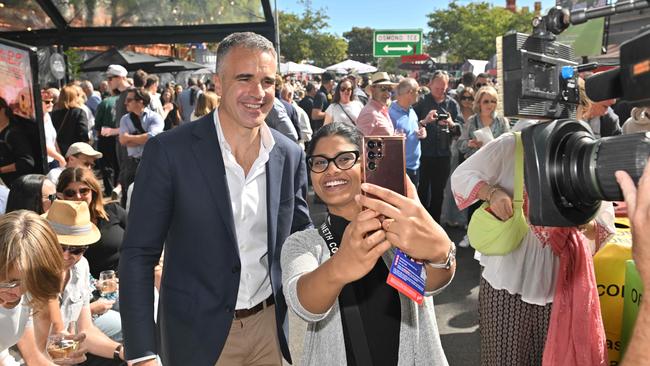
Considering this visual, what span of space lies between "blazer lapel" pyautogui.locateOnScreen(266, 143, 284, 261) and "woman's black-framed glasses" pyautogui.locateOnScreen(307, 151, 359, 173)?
0.39 meters

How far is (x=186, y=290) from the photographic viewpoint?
2096mm

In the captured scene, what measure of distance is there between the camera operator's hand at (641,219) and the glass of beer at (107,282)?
3370mm

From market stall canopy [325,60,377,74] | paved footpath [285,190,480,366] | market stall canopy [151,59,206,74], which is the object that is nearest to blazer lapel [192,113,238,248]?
paved footpath [285,190,480,366]

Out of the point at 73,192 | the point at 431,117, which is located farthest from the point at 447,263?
the point at 431,117

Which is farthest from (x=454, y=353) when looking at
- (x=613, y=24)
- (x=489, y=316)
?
(x=613, y=24)

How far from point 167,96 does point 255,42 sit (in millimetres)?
10409

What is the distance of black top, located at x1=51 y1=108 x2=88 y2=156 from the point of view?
304 inches

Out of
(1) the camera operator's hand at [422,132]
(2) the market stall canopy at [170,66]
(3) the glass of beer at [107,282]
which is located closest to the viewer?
(3) the glass of beer at [107,282]

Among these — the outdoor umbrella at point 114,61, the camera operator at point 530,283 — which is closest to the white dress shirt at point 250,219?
the camera operator at point 530,283

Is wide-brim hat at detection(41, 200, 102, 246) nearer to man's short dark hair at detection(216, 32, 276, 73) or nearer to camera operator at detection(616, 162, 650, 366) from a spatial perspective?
man's short dark hair at detection(216, 32, 276, 73)

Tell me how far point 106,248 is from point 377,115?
10.4ft

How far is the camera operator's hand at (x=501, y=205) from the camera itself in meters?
2.36

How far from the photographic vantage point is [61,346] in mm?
2887

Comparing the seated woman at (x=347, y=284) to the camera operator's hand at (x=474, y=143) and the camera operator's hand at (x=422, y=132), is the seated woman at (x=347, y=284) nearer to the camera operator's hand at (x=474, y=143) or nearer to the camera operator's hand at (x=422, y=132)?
the camera operator's hand at (x=474, y=143)
